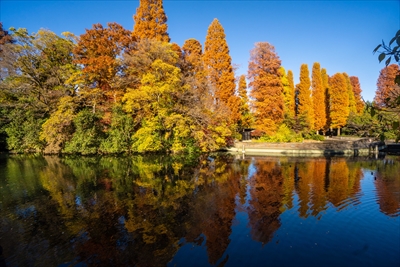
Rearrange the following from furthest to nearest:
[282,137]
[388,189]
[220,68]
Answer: [220,68], [282,137], [388,189]

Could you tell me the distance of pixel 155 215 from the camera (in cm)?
954

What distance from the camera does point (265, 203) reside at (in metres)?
10.9

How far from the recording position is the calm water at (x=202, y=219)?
6.74 meters

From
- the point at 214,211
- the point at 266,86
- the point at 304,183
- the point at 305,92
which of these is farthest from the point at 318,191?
the point at 305,92

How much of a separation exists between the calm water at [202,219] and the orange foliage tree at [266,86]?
605 inches

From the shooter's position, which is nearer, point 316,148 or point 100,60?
point 100,60

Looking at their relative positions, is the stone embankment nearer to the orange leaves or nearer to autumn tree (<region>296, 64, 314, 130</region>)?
autumn tree (<region>296, 64, 314, 130</region>)

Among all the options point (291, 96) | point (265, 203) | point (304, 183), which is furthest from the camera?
point (291, 96)

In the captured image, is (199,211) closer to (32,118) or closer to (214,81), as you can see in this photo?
(214,81)

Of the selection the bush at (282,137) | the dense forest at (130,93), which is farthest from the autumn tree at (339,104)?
the bush at (282,137)

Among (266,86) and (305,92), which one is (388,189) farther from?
(305,92)

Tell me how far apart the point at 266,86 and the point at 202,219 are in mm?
24965

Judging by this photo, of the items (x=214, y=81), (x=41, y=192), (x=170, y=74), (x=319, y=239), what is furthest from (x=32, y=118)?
(x=319, y=239)

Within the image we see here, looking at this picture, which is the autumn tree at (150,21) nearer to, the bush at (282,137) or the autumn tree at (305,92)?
the bush at (282,137)
